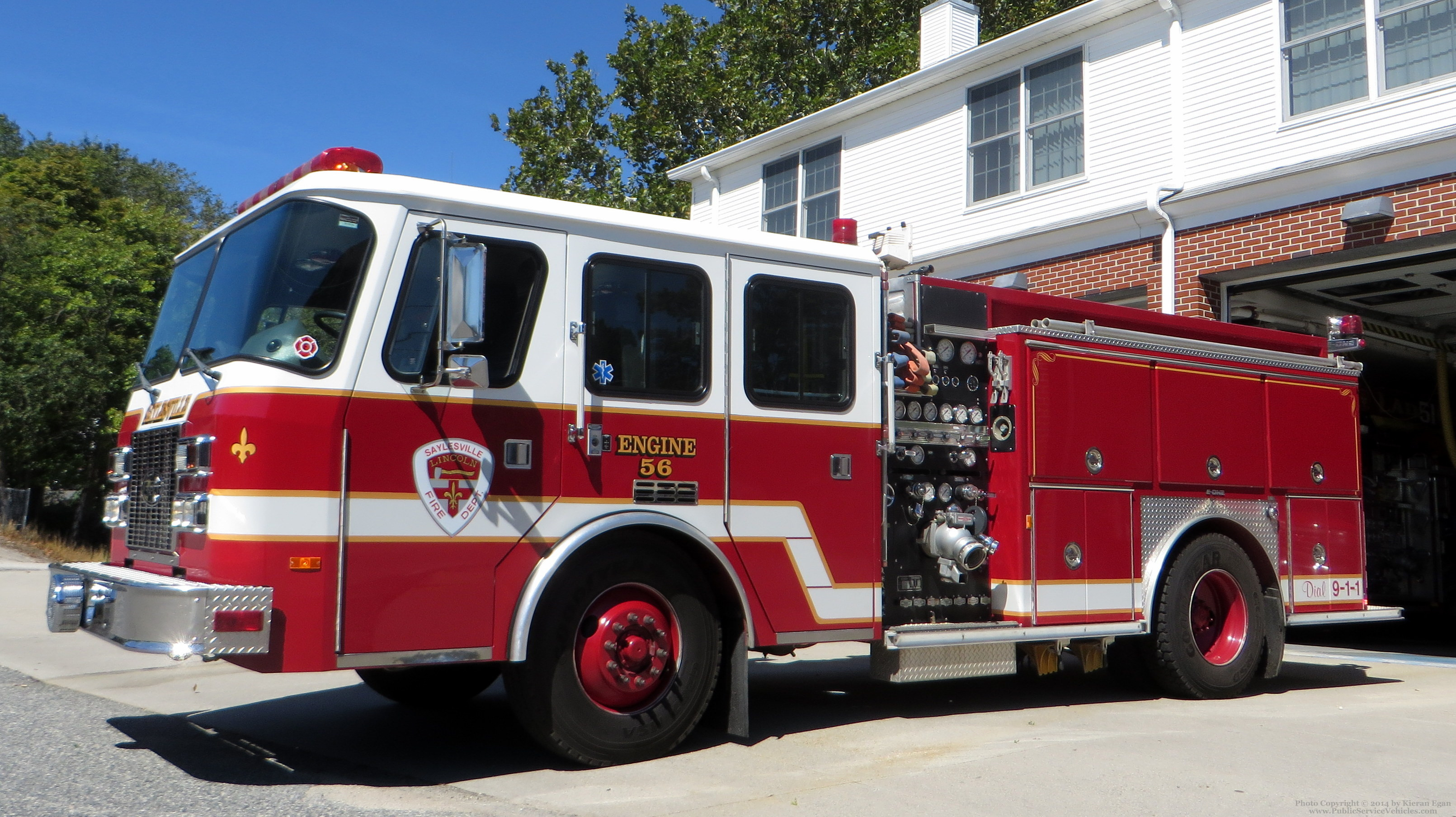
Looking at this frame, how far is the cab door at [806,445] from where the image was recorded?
6.02 m

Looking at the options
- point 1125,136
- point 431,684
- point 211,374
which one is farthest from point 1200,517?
point 1125,136

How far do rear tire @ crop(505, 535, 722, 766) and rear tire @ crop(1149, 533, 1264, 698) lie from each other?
3.34 meters

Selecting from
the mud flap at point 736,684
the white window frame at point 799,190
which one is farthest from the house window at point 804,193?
the mud flap at point 736,684

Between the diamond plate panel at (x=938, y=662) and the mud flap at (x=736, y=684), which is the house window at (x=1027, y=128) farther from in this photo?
the mud flap at (x=736, y=684)

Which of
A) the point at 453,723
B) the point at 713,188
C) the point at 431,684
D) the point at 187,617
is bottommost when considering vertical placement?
the point at 453,723

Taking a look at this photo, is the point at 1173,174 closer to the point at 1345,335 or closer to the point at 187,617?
the point at 1345,335

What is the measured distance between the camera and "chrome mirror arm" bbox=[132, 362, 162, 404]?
18.9 feet

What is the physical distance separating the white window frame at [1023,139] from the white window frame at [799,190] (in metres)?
2.35

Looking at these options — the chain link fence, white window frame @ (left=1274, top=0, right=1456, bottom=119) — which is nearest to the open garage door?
white window frame @ (left=1274, top=0, right=1456, bottom=119)

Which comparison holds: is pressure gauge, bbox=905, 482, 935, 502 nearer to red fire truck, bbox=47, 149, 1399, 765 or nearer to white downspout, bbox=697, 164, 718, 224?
red fire truck, bbox=47, 149, 1399, 765

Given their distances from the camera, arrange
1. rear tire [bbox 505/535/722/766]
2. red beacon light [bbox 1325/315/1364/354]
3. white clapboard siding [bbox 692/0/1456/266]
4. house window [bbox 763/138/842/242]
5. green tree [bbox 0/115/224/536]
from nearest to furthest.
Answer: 1. rear tire [bbox 505/535/722/766]
2. red beacon light [bbox 1325/315/1364/354]
3. white clapboard siding [bbox 692/0/1456/266]
4. house window [bbox 763/138/842/242]
5. green tree [bbox 0/115/224/536]

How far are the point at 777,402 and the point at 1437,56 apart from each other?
7.96 m

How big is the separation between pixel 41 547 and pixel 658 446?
64.2 feet

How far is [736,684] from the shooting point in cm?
588
